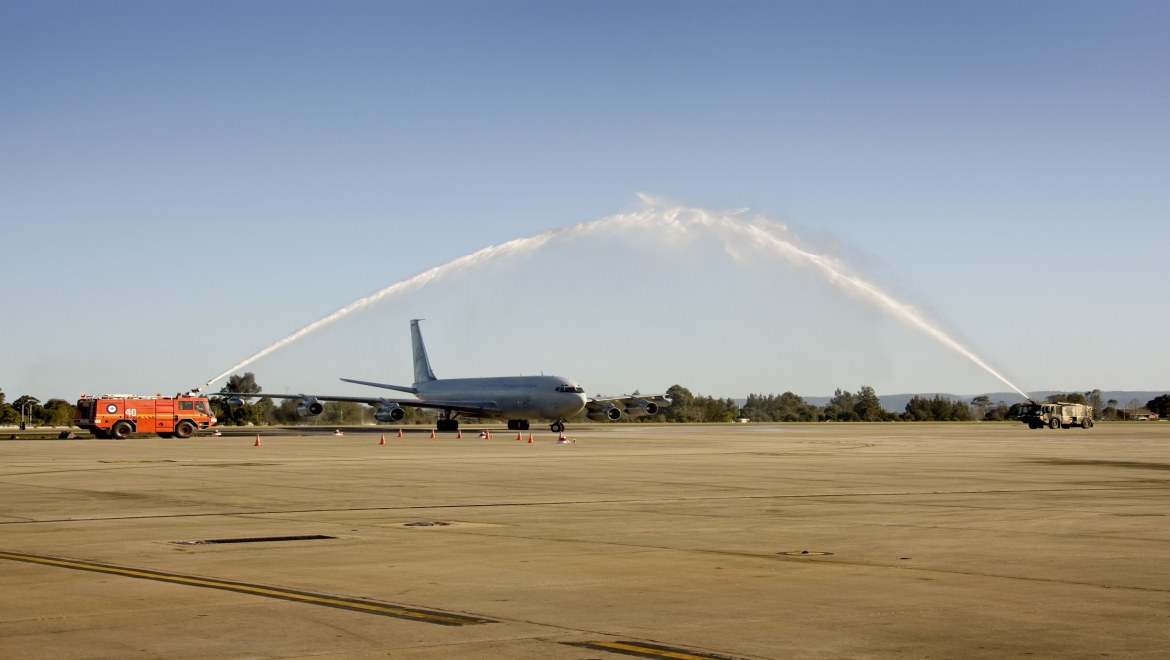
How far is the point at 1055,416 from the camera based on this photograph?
99812 millimetres

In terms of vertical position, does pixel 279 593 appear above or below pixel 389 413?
below

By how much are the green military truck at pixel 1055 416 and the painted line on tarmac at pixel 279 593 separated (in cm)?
9150

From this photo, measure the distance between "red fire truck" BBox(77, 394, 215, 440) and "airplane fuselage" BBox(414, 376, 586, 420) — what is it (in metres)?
22.9

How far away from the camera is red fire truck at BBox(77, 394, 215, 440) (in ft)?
244

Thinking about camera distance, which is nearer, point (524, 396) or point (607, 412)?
point (524, 396)

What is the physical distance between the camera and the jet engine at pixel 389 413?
92438 millimetres

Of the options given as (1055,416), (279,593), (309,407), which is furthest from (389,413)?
(279,593)

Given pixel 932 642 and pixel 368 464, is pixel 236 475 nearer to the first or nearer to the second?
pixel 368 464

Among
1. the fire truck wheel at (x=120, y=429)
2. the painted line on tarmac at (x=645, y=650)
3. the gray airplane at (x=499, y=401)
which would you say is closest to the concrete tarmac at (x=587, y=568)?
the painted line on tarmac at (x=645, y=650)

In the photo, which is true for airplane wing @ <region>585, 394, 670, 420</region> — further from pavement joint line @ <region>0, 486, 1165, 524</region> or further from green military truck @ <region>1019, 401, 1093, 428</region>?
pavement joint line @ <region>0, 486, 1165, 524</region>

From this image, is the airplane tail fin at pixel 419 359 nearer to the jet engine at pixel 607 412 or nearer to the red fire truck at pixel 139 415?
the jet engine at pixel 607 412

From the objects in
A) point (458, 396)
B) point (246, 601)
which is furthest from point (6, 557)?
point (458, 396)

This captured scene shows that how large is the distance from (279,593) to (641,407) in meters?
91.5

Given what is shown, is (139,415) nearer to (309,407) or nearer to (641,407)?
(309,407)
